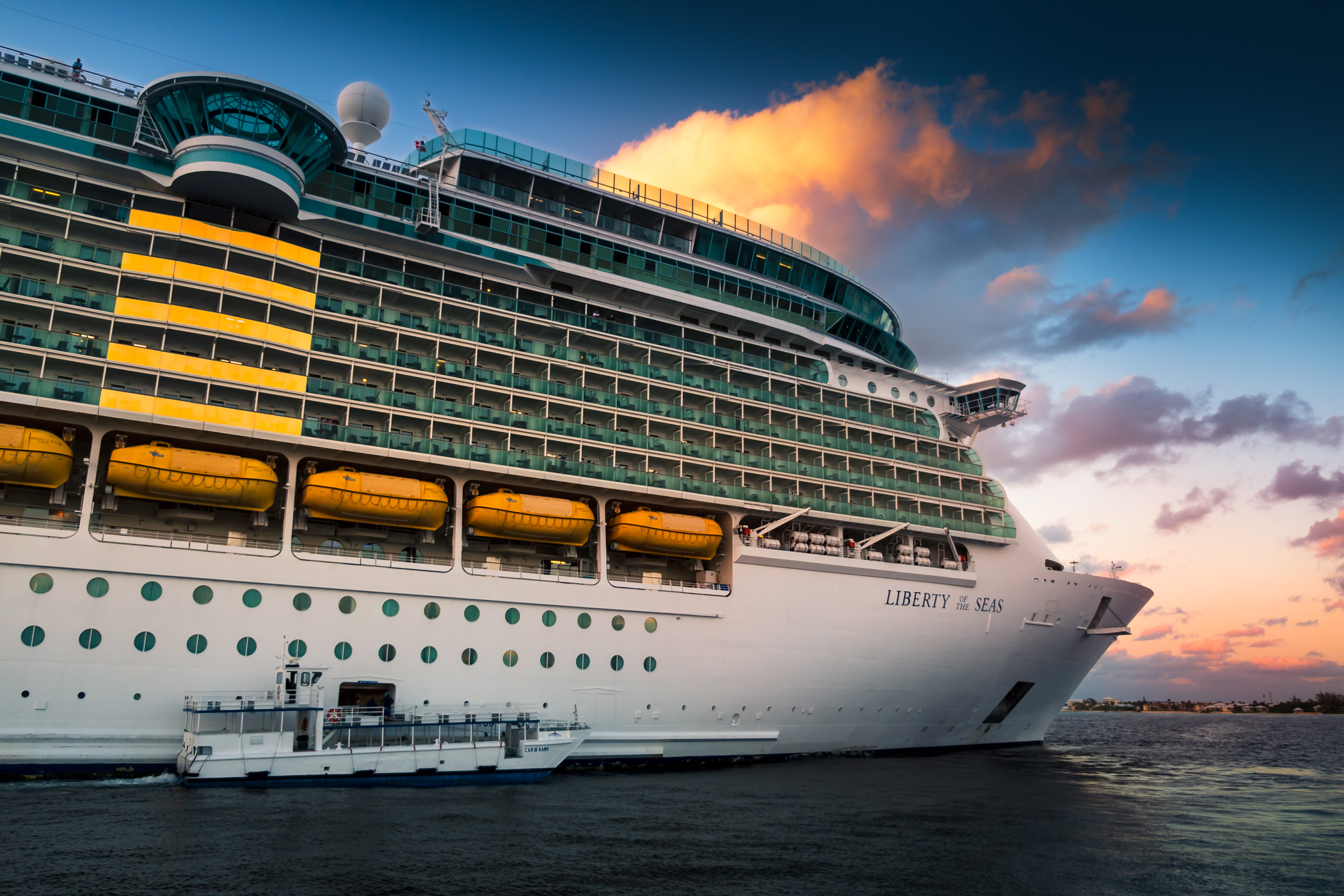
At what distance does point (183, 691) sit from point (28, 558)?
4.81 metres

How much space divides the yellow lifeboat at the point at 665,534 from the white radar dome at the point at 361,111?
684 inches

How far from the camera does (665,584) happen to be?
30.4 metres

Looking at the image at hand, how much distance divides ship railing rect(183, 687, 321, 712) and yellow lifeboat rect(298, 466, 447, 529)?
4.98 meters

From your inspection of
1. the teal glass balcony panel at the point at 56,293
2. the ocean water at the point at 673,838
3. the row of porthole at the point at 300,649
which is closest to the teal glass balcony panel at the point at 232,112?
the teal glass balcony panel at the point at 56,293

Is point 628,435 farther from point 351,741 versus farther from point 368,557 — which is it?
point 351,741

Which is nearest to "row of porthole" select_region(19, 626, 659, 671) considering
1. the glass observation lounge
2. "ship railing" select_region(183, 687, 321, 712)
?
"ship railing" select_region(183, 687, 321, 712)

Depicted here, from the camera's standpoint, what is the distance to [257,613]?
2342 cm

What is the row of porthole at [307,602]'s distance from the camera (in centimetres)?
2170

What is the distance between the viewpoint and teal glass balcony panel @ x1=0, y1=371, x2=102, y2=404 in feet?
71.7

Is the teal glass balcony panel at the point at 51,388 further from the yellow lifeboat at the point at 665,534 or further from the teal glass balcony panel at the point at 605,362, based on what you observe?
the yellow lifeboat at the point at 665,534

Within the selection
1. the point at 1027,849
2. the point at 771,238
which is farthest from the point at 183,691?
the point at 771,238

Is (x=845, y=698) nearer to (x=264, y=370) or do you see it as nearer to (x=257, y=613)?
(x=257, y=613)

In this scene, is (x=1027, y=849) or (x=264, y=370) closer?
(x=1027, y=849)

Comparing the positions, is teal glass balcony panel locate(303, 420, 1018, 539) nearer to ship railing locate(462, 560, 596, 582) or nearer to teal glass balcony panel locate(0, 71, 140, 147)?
ship railing locate(462, 560, 596, 582)
